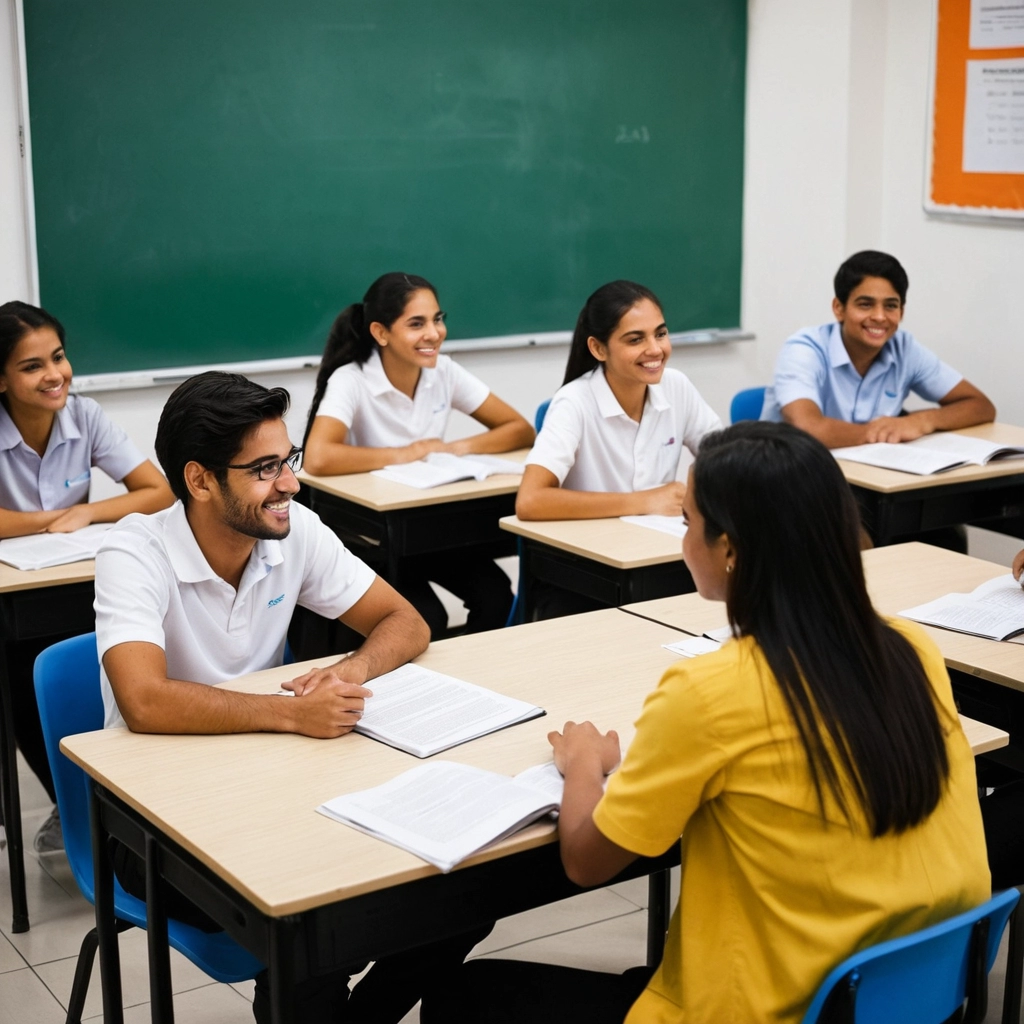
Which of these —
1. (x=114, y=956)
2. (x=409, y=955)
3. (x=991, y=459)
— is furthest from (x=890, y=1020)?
(x=991, y=459)

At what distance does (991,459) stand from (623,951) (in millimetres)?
1882

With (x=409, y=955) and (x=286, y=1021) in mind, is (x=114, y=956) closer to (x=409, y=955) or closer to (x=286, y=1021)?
(x=409, y=955)

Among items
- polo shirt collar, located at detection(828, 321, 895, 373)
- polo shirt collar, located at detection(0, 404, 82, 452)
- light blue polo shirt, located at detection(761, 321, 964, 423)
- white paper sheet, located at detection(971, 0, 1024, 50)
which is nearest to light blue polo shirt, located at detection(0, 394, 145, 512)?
polo shirt collar, located at detection(0, 404, 82, 452)

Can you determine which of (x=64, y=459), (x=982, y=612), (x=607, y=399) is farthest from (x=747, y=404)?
(x=64, y=459)

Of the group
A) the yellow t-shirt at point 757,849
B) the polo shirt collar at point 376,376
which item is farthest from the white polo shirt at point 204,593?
the polo shirt collar at point 376,376

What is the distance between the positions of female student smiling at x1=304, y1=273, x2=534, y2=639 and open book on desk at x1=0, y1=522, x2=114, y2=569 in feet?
2.64

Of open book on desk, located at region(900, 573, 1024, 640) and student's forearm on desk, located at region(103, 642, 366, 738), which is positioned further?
open book on desk, located at region(900, 573, 1024, 640)

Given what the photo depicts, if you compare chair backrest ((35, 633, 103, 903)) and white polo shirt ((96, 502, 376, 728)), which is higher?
white polo shirt ((96, 502, 376, 728))

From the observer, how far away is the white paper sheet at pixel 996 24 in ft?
16.5

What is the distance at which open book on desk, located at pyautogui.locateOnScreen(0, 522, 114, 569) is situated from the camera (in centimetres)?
296

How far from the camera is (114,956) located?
6.55ft

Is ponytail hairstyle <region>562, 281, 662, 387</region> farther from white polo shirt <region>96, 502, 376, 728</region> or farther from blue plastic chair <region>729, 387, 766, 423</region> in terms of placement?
→ white polo shirt <region>96, 502, 376, 728</region>

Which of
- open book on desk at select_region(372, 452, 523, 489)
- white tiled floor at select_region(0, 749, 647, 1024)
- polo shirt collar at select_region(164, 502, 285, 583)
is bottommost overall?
white tiled floor at select_region(0, 749, 647, 1024)

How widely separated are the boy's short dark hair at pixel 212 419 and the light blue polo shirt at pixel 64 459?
4.49ft
